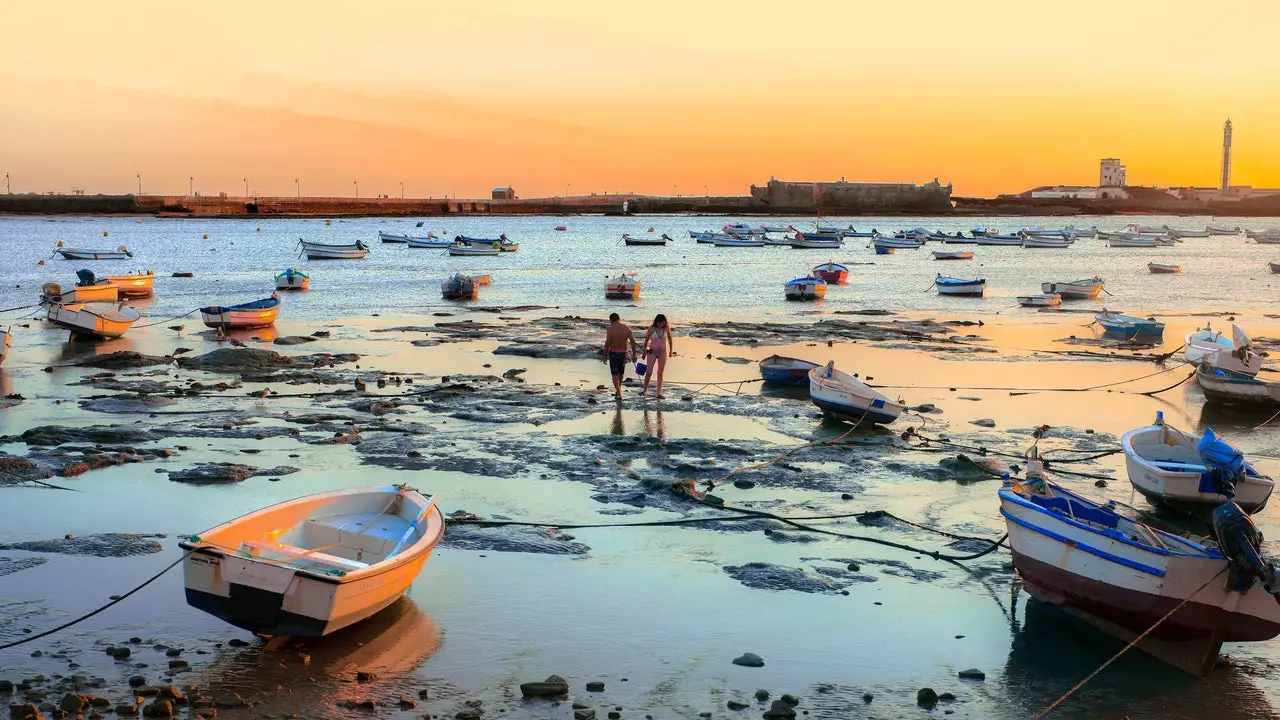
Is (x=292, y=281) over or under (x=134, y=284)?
under

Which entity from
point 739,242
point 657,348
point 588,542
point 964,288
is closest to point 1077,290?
point 964,288

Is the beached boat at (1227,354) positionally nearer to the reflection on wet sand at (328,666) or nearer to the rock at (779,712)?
the rock at (779,712)

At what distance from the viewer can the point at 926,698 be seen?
9.58 metres

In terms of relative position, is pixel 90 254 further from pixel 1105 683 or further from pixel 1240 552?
pixel 1240 552

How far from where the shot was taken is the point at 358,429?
1970cm

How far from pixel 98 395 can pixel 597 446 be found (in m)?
11.3

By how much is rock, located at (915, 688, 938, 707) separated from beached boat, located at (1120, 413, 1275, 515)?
648cm

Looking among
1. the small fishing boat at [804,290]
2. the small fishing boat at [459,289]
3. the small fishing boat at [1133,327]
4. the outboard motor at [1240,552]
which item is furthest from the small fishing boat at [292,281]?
the outboard motor at [1240,552]

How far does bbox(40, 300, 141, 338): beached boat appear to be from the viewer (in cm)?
3219

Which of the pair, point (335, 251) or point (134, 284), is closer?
point (134, 284)

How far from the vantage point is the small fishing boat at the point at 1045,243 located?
364ft

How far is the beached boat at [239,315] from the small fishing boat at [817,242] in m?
71.7

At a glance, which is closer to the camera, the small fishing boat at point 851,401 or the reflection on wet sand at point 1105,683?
the reflection on wet sand at point 1105,683

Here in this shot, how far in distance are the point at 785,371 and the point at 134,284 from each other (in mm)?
36807
